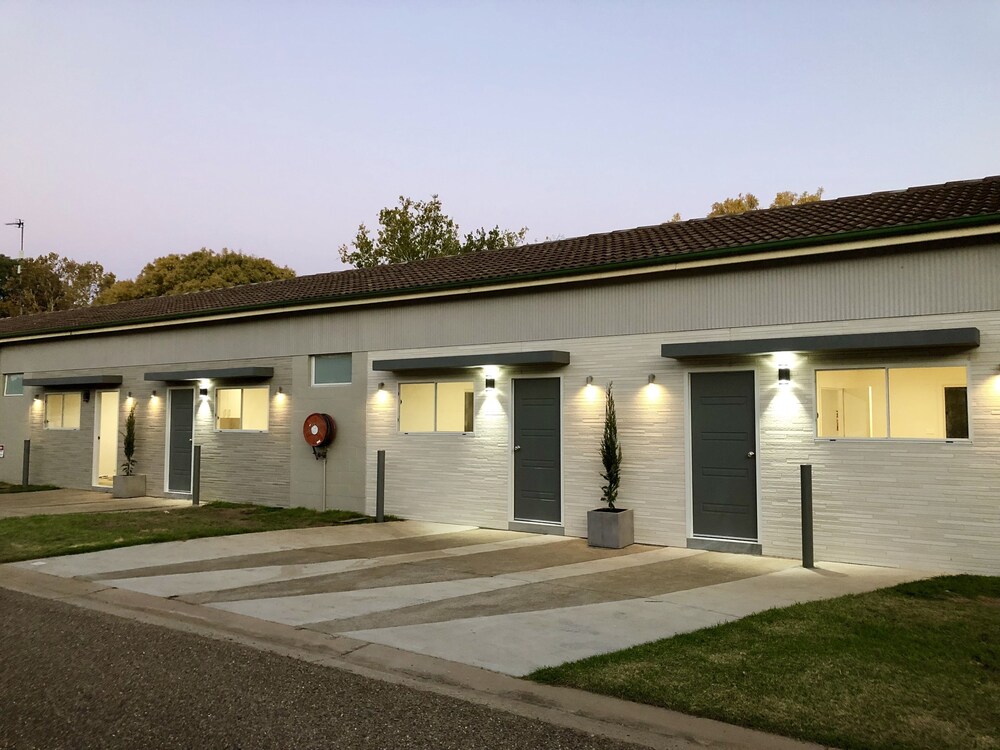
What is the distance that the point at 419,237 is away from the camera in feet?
147

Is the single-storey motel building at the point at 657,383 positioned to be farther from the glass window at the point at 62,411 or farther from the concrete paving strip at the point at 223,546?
the glass window at the point at 62,411

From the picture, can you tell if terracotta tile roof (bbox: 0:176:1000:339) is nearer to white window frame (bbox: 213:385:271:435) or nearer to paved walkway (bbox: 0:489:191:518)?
white window frame (bbox: 213:385:271:435)

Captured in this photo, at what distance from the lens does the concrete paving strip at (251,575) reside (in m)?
7.62

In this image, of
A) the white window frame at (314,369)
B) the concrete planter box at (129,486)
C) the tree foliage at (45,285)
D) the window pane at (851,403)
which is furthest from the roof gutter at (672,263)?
the tree foliage at (45,285)

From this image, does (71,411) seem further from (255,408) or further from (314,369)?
(314,369)

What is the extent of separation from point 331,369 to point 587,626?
9.48 metres

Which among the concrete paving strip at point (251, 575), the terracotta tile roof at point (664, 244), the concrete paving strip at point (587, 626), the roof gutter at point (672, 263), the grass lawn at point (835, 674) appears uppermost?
the terracotta tile roof at point (664, 244)

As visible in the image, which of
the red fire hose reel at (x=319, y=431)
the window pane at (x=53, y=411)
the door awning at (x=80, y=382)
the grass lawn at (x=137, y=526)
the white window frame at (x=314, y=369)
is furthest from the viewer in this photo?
the window pane at (x=53, y=411)

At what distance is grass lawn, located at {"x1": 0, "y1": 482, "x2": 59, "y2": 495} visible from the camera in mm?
17953

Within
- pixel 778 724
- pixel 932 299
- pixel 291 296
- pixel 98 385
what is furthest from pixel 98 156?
pixel 778 724

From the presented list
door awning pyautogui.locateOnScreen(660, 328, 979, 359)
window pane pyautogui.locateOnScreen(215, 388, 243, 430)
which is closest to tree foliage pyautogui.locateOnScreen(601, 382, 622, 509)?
door awning pyautogui.locateOnScreen(660, 328, 979, 359)

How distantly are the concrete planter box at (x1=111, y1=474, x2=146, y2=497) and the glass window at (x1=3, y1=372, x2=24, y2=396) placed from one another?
20.1 feet

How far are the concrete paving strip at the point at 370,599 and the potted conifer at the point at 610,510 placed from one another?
137cm

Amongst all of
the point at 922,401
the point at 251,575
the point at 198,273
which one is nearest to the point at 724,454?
the point at 922,401
